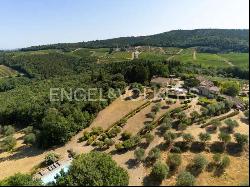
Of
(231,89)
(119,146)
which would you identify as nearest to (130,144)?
(119,146)

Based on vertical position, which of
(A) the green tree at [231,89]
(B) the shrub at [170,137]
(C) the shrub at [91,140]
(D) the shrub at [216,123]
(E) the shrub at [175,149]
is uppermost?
(A) the green tree at [231,89]

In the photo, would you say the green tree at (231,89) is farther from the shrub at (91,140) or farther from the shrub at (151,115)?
the shrub at (91,140)

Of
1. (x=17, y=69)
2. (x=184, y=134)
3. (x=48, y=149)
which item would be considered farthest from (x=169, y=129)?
(x=17, y=69)

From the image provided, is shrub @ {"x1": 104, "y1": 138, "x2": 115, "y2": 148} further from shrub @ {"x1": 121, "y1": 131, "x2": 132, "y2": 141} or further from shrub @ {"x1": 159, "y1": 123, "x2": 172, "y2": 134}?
shrub @ {"x1": 159, "y1": 123, "x2": 172, "y2": 134}

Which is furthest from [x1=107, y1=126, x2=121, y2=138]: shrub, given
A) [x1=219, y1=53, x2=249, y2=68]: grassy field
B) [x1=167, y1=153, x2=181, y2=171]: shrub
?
[x1=219, y1=53, x2=249, y2=68]: grassy field

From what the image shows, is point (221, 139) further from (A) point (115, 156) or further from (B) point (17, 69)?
(B) point (17, 69)

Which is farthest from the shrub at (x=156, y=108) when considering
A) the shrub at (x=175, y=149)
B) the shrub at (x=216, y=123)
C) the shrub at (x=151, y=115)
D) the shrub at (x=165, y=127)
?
the shrub at (x=175, y=149)

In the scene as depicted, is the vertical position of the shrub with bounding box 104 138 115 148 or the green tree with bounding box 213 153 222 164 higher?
the green tree with bounding box 213 153 222 164
